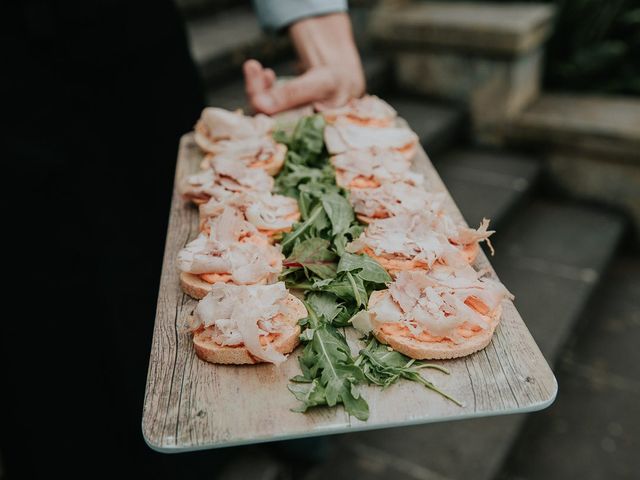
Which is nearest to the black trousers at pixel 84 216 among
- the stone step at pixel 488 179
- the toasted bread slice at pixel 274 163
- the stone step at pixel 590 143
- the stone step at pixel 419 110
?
the toasted bread slice at pixel 274 163

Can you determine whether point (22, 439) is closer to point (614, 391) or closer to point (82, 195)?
point (82, 195)

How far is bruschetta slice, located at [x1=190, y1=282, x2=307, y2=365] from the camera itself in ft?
3.75

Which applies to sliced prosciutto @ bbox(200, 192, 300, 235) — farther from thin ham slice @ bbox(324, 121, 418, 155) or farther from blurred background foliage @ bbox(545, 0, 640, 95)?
blurred background foliage @ bbox(545, 0, 640, 95)

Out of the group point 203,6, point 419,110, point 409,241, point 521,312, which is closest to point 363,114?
point 409,241

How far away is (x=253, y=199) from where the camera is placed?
62.2 inches

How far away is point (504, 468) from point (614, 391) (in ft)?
2.68

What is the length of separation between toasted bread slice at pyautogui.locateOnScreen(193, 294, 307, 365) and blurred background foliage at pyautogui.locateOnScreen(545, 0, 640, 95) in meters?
3.84

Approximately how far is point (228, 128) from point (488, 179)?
2401 mm

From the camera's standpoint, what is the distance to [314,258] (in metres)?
1.40

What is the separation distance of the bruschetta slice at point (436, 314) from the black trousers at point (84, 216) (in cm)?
120

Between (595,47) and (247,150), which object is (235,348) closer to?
(247,150)

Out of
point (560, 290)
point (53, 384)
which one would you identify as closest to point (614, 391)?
point (560, 290)

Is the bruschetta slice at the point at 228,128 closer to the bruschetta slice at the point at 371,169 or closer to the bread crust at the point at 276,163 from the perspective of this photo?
the bread crust at the point at 276,163

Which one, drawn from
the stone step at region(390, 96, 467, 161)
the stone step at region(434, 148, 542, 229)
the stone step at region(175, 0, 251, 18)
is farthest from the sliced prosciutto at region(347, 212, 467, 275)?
the stone step at region(175, 0, 251, 18)
